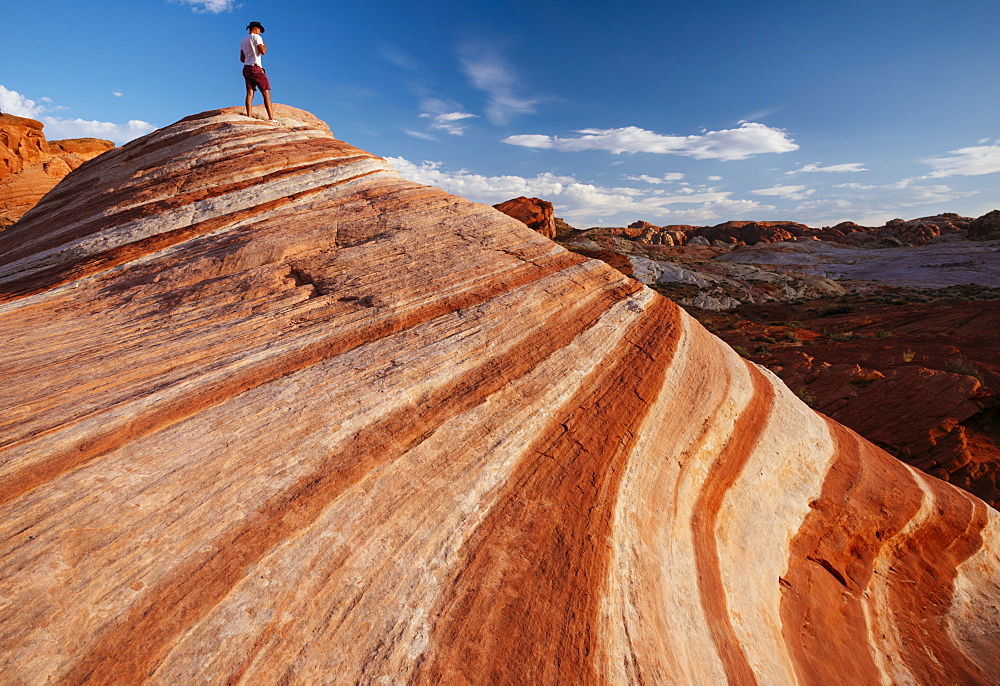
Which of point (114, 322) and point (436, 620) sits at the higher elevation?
point (114, 322)

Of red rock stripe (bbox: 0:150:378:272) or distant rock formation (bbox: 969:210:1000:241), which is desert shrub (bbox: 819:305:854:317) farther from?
distant rock formation (bbox: 969:210:1000:241)

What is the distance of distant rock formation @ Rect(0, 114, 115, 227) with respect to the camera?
86.4 ft

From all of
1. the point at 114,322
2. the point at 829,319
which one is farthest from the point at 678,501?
the point at 829,319

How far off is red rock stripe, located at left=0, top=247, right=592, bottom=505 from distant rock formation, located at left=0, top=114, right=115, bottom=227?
1095 inches

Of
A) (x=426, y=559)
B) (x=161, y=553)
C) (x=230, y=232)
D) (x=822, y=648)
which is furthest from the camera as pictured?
(x=230, y=232)

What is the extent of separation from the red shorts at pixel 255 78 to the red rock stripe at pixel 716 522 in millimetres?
10097

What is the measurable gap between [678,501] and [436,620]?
2322mm

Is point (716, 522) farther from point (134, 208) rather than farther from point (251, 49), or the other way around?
point (251, 49)

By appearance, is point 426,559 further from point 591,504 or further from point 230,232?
point 230,232

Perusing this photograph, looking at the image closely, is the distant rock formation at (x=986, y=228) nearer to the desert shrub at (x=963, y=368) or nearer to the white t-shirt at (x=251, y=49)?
the desert shrub at (x=963, y=368)

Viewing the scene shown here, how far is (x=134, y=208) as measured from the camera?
6551 millimetres

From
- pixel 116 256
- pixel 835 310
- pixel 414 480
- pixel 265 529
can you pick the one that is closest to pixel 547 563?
pixel 414 480

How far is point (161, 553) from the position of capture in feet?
8.52

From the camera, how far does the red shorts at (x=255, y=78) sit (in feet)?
29.2
